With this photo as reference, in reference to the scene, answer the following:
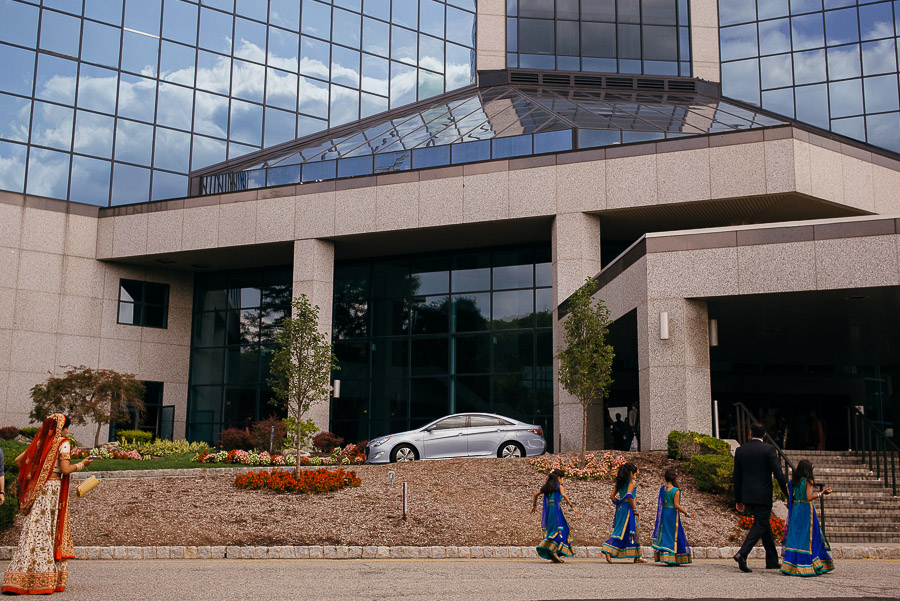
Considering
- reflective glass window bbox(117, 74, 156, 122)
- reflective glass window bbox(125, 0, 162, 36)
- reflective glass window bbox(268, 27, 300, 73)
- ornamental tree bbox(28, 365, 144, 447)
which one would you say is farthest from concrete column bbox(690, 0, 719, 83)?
ornamental tree bbox(28, 365, 144, 447)

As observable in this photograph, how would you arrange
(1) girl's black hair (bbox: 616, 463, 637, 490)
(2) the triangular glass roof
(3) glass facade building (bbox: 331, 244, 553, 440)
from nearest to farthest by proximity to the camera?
(1) girl's black hair (bbox: 616, 463, 637, 490), (2) the triangular glass roof, (3) glass facade building (bbox: 331, 244, 553, 440)

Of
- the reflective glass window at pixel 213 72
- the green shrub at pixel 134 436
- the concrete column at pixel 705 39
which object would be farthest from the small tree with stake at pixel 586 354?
the reflective glass window at pixel 213 72

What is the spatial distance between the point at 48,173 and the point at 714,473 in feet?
86.1

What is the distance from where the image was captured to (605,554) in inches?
515

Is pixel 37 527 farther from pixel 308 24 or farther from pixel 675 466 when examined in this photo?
pixel 308 24

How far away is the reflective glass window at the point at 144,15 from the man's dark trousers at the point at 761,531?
31.5 meters

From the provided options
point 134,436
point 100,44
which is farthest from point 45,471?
point 100,44

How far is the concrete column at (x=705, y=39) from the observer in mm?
39281

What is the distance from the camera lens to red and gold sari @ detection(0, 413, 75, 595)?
937 cm

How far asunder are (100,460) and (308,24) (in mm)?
21944

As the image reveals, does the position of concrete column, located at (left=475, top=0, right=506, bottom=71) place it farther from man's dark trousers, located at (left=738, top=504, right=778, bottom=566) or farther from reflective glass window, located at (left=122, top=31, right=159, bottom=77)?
man's dark trousers, located at (left=738, top=504, right=778, bottom=566)

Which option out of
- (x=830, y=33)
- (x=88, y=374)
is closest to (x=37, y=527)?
(x=88, y=374)

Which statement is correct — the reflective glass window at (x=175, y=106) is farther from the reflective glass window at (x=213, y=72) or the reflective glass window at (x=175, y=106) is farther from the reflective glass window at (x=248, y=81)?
the reflective glass window at (x=248, y=81)

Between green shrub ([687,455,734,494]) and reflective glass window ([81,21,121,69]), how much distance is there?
27.5 m
